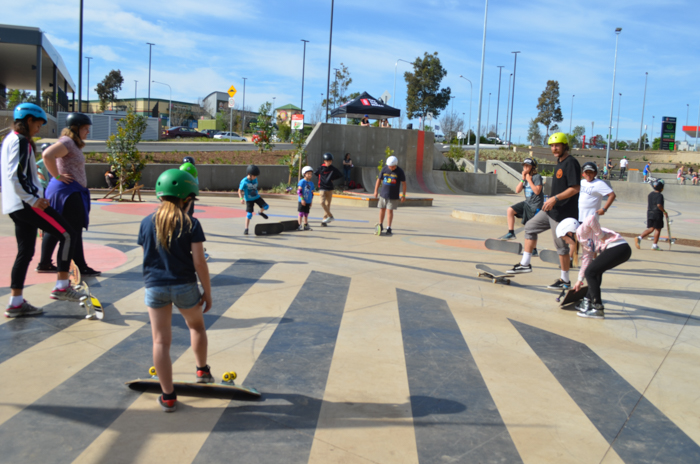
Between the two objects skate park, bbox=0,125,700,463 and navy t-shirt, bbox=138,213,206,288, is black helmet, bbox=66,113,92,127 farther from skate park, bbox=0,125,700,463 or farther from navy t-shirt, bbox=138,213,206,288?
navy t-shirt, bbox=138,213,206,288

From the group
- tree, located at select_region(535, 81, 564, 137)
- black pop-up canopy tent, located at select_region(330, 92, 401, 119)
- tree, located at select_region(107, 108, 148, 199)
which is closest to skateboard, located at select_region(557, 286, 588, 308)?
tree, located at select_region(107, 108, 148, 199)

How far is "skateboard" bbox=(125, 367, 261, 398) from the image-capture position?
348 cm

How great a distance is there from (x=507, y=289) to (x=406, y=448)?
457 cm

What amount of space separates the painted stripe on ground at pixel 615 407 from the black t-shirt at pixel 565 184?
2411 millimetres

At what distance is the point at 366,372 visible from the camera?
4086 mm

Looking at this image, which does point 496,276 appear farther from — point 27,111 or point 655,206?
point 655,206

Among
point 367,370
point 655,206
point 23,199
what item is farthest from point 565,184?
point 655,206

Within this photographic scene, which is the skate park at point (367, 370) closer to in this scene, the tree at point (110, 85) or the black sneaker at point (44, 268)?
the black sneaker at point (44, 268)

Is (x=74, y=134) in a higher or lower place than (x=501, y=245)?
higher

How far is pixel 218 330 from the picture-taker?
489cm

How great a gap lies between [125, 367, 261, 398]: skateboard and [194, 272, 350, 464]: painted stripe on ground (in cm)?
9

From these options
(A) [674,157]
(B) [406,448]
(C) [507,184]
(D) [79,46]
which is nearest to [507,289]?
(B) [406,448]

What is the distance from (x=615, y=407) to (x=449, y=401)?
1.17 m

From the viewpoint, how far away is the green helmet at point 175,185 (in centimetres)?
317
